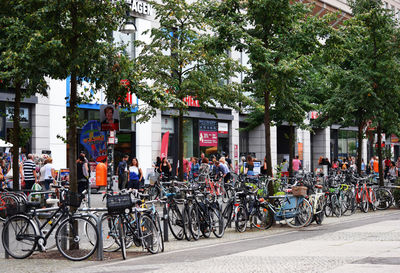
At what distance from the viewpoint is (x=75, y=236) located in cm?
1116

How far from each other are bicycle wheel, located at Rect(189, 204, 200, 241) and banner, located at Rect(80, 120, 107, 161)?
287 inches

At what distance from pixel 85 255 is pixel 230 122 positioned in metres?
29.9

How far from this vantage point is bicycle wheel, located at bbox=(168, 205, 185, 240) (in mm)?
13781

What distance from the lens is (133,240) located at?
1180 centimetres

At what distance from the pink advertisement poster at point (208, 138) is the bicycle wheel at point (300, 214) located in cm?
2122

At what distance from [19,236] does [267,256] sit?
13.8 ft

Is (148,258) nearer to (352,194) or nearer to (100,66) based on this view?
(100,66)

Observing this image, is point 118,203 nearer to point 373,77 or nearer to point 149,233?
point 149,233

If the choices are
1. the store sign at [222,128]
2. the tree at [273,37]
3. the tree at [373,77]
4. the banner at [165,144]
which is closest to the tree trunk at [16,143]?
the tree at [273,37]

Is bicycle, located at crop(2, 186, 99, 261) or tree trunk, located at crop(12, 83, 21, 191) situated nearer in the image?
bicycle, located at crop(2, 186, 99, 261)

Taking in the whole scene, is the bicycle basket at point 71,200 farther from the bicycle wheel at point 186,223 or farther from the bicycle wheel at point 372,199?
the bicycle wheel at point 372,199

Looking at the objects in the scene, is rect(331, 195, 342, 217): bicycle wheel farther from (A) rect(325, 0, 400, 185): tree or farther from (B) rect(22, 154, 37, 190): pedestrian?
(B) rect(22, 154, 37, 190): pedestrian

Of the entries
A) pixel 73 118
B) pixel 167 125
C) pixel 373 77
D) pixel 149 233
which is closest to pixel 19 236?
pixel 149 233

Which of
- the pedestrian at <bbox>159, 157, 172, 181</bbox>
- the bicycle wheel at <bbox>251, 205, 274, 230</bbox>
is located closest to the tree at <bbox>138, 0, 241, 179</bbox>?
the pedestrian at <bbox>159, 157, 172, 181</bbox>
